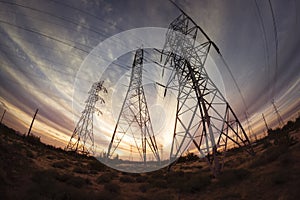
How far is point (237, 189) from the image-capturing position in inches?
264

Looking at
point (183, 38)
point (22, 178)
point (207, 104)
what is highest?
point (183, 38)

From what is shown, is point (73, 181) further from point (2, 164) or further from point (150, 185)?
point (150, 185)

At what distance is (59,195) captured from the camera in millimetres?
6102

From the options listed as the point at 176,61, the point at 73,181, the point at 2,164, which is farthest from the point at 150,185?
the point at 176,61

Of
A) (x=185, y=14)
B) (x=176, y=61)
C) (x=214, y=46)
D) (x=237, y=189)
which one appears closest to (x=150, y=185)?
(x=237, y=189)

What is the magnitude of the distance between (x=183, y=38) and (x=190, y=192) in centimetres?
1182

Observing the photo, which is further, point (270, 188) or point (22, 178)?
point (22, 178)

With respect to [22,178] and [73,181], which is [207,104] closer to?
[73,181]

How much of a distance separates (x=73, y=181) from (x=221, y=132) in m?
10.1

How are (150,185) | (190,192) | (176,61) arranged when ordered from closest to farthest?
(190,192) → (150,185) → (176,61)

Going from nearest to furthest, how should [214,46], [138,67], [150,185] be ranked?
[150,185]
[214,46]
[138,67]

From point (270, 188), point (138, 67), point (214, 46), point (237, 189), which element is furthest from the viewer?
point (138, 67)

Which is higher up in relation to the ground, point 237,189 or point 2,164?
point 2,164

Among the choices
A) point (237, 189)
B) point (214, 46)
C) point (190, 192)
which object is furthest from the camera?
point (214, 46)
